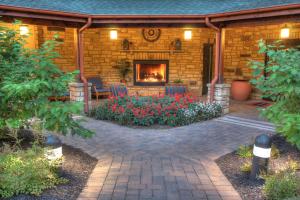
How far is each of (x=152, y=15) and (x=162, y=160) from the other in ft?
14.4

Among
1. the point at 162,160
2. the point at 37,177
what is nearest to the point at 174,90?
the point at 162,160

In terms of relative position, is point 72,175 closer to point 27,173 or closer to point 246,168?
point 27,173

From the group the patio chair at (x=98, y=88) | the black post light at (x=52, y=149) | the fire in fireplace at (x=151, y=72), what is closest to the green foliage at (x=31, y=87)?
the black post light at (x=52, y=149)

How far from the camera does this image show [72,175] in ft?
13.1

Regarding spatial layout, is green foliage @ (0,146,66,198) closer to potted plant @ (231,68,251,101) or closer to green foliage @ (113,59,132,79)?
green foliage @ (113,59,132,79)

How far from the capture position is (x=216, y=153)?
195 inches

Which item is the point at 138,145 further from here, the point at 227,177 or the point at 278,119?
the point at 278,119

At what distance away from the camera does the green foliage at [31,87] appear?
139 inches

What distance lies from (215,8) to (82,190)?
6729 millimetres

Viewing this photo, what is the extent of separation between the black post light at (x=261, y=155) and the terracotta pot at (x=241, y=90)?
6291 mm

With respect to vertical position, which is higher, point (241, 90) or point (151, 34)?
point (151, 34)

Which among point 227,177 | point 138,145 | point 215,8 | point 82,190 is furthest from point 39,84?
point 215,8

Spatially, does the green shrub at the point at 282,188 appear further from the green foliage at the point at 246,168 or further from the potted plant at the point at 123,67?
the potted plant at the point at 123,67

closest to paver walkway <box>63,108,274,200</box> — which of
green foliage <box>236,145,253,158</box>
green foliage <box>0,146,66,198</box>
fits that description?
green foliage <box>236,145,253,158</box>
